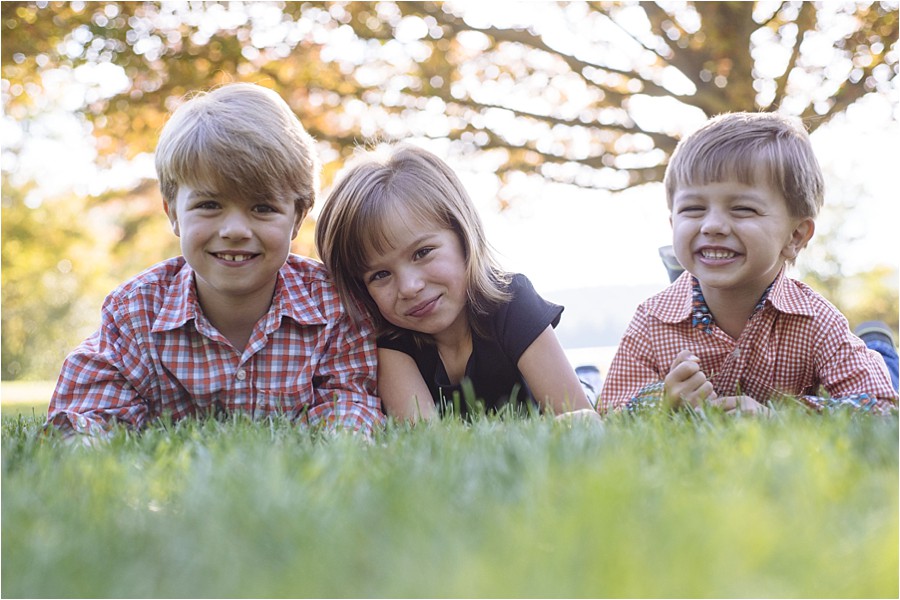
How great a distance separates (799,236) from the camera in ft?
10.9

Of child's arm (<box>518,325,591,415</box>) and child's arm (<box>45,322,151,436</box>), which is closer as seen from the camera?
child's arm (<box>45,322,151,436</box>)

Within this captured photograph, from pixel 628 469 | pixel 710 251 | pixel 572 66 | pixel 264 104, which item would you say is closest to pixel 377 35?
pixel 572 66

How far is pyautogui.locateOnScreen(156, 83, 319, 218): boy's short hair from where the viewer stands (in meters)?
3.08

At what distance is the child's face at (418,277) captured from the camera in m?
3.27

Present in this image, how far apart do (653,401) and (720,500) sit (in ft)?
6.04

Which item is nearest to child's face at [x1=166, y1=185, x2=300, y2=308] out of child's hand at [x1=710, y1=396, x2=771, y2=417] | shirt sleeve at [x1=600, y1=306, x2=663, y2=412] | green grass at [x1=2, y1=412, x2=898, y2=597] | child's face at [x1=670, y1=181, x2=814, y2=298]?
green grass at [x1=2, y1=412, x2=898, y2=597]

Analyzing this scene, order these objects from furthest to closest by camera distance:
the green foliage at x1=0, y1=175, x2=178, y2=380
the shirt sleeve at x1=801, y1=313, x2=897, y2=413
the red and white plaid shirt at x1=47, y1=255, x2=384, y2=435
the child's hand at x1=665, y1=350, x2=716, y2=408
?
the green foliage at x1=0, y1=175, x2=178, y2=380 → the red and white plaid shirt at x1=47, y1=255, x2=384, y2=435 → the shirt sleeve at x1=801, y1=313, x2=897, y2=413 → the child's hand at x1=665, y1=350, x2=716, y2=408

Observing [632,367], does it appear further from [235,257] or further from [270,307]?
[235,257]

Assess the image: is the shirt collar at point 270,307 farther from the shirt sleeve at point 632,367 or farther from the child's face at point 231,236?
the shirt sleeve at point 632,367

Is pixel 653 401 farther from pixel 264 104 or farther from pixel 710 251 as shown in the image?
pixel 264 104

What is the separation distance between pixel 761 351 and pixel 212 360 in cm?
217

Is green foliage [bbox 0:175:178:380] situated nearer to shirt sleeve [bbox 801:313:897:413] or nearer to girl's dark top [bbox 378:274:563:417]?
girl's dark top [bbox 378:274:563:417]

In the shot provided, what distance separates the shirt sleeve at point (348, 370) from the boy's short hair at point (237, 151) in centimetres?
54

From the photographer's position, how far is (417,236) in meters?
3.29
